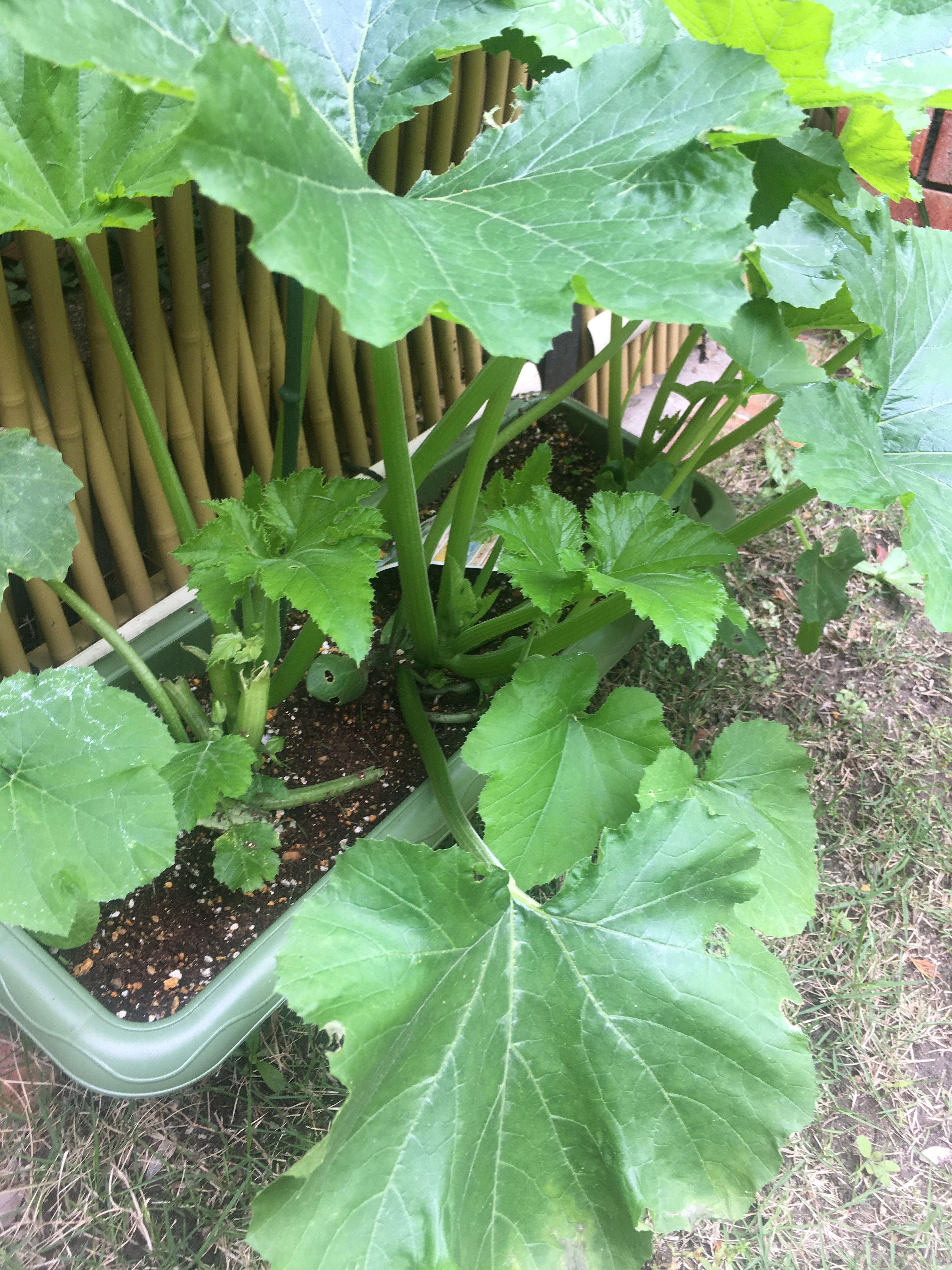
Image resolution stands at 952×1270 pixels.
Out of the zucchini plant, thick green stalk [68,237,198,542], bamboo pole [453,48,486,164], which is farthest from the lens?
bamboo pole [453,48,486,164]

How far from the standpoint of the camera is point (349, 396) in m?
1.52

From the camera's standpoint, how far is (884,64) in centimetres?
88

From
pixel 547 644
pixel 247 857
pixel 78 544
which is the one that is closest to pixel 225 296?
pixel 78 544

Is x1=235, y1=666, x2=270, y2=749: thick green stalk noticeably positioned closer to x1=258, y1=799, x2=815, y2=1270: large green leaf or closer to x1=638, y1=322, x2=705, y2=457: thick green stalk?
x1=258, y1=799, x2=815, y2=1270: large green leaf

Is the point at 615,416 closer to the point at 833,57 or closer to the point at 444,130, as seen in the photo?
the point at 444,130

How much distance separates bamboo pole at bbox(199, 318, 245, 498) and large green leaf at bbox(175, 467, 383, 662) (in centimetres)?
43

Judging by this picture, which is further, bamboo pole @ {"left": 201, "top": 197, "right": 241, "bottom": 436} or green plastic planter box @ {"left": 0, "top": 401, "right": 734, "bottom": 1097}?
bamboo pole @ {"left": 201, "top": 197, "right": 241, "bottom": 436}

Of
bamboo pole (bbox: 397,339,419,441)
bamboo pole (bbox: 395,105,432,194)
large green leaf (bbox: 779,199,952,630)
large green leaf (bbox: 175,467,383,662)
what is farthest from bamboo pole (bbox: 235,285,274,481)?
large green leaf (bbox: 779,199,952,630)

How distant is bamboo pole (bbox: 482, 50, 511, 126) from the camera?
1482 mm

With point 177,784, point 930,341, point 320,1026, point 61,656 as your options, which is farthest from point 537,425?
point 320,1026

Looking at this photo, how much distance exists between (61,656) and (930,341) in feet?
3.84

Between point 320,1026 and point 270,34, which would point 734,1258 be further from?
point 270,34

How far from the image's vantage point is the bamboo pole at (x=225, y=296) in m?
1.18

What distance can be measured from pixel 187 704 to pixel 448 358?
0.96m
